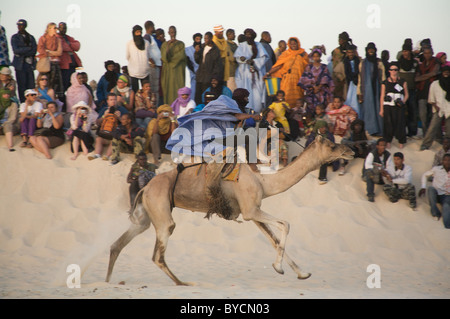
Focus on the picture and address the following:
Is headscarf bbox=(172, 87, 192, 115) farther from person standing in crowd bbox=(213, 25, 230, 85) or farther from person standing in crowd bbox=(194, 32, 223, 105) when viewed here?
person standing in crowd bbox=(213, 25, 230, 85)

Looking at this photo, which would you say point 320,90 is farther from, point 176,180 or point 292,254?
point 176,180

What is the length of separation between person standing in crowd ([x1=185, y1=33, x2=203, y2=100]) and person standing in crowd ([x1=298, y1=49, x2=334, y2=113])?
2.55 meters

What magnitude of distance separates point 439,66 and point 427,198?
3.21 meters

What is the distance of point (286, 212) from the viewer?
45.4 ft

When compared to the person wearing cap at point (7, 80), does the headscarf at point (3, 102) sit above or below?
below

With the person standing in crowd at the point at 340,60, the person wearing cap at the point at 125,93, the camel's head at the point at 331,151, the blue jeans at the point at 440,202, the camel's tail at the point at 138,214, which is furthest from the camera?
the person standing in crowd at the point at 340,60

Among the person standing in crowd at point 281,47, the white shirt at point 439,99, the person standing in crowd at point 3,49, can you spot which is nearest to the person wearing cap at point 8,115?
the person standing in crowd at point 3,49

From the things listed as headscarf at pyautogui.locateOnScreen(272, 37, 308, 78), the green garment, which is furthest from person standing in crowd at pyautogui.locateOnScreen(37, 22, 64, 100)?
headscarf at pyautogui.locateOnScreen(272, 37, 308, 78)

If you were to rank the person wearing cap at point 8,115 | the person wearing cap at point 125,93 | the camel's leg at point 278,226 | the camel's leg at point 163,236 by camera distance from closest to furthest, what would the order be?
1. the camel's leg at point 278,226
2. the camel's leg at point 163,236
3. the person wearing cap at point 8,115
4. the person wearing cap at point 125,93

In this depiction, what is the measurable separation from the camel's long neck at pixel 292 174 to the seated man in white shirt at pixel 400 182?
4195 millimetres

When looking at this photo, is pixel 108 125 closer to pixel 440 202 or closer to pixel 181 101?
pixel 181 101

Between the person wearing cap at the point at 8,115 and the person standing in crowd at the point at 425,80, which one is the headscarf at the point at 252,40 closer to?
the person standing in crowd at the point at 425,80

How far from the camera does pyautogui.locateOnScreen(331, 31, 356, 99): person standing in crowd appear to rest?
15719 millimetres

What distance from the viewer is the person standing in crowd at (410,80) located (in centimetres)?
1552
